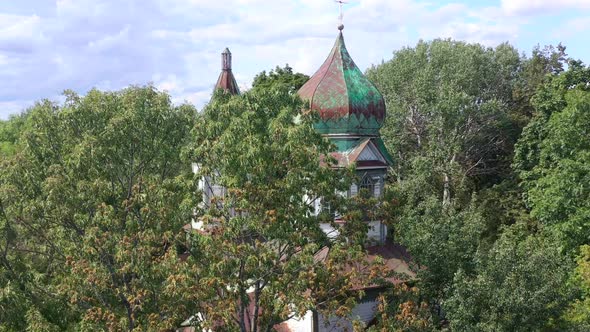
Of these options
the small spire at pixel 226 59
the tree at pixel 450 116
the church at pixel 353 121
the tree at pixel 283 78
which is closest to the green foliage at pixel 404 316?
the church at pixel 353 121

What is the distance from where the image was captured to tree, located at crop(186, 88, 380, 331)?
11875 millimetres

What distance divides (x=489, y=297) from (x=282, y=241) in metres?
5.85

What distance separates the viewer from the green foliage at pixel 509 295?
46.6 feet

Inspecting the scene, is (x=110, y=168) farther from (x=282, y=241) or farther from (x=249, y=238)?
(x=282, y=241)

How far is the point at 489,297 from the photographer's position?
1455 centimetres

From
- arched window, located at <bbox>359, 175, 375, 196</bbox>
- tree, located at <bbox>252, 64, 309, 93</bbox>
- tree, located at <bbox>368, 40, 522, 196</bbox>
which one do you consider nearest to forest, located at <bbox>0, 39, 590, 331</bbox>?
arched window, located at <bbox>359, 175, 375, 196</bbox>

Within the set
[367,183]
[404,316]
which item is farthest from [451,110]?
[404,316]

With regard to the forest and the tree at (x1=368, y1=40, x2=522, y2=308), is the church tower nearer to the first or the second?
the forest

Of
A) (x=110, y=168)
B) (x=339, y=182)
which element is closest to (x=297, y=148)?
(x=339, y=182)

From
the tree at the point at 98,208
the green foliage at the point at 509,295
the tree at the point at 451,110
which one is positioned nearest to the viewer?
the tree at the point at 98,208

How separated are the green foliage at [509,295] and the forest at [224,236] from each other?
5 cm

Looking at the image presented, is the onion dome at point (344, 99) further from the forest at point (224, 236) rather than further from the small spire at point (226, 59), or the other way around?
the small spire at point (226, 59)

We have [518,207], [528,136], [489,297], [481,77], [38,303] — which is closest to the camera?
[489,297]

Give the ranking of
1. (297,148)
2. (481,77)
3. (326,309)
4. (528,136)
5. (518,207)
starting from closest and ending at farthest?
(297,148)
(326,309)
(528,136)
(518,207)
(481,77)
